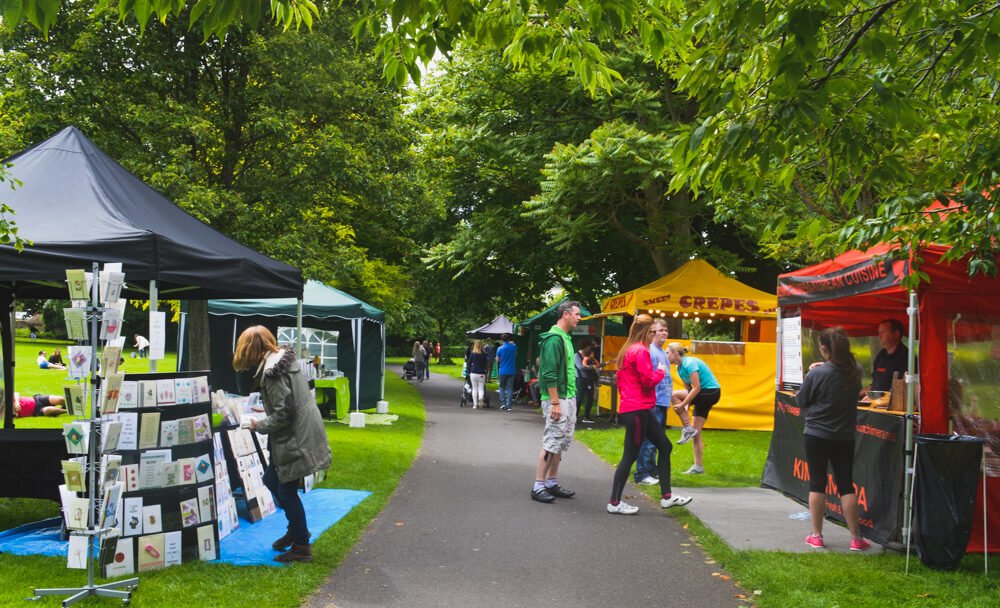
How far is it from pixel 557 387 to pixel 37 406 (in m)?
9.86

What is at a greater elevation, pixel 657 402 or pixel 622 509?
pixel 657 402

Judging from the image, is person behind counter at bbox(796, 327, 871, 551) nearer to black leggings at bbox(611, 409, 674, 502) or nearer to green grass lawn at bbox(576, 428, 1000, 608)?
green grass lawn at bbox(576, 428, 1000, 608)

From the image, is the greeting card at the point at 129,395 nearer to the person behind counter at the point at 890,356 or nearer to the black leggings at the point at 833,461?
the black leggings at the point at 833,461

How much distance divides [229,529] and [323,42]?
9.76 metres

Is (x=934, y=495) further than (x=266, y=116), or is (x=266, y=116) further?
(x=266, y=116)

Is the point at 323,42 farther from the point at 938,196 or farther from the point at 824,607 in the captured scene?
the point at 824,607

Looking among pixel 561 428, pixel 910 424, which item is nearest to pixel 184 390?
pixel 561 428

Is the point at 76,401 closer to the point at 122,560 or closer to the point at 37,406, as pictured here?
the point at 122,560

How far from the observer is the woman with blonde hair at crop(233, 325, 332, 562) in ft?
19.3

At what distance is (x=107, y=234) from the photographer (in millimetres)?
6434

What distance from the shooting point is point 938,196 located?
5.62 m

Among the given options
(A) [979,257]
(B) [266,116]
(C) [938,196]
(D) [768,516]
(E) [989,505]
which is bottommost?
(D) [768,516]

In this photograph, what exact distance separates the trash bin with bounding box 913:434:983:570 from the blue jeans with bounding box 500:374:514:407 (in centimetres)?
1665

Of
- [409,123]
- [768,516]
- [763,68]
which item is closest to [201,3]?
[763,68]
